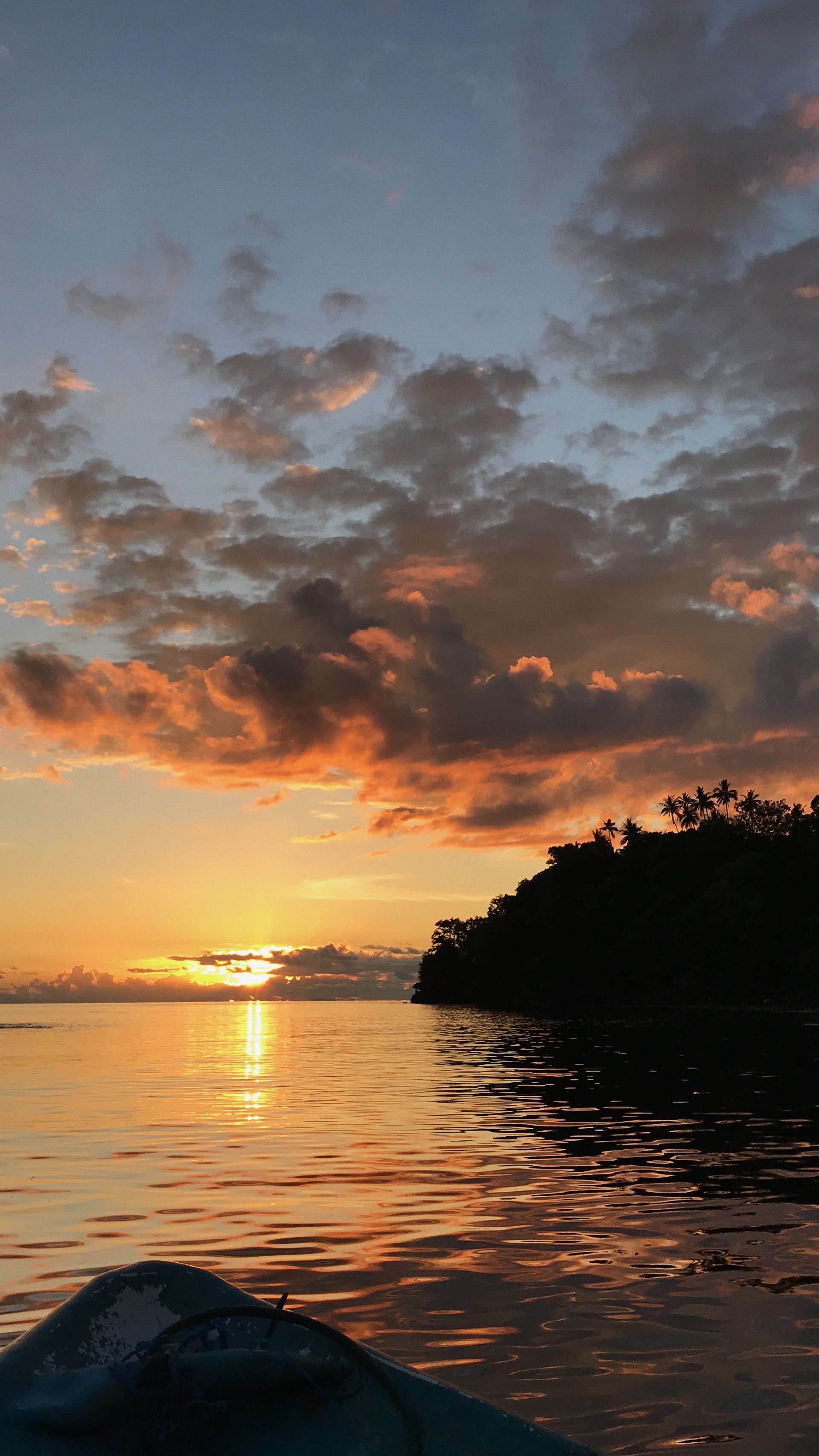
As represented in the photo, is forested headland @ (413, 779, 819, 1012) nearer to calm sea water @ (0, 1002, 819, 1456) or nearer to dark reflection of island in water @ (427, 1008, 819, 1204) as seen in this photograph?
dark reflection of island in water @ (427, 1008, 819, 1204)

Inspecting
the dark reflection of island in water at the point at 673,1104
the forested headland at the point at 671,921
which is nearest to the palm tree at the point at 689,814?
the forested headland at the point at 671,921

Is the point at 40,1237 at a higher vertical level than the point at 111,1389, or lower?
lower

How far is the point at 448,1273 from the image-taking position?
32.4 ft

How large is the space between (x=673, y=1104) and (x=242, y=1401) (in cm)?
2172

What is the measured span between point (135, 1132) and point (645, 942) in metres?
102

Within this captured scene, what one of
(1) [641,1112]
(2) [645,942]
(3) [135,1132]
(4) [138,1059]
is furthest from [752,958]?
(3) [135,1132]

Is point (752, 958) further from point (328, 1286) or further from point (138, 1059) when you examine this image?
point (328, 1286)

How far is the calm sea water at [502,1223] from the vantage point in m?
7.25

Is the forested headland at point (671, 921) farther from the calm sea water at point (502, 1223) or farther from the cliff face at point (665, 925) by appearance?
the calm sea water at point (502, 1223)

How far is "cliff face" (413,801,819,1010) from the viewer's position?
100000mm

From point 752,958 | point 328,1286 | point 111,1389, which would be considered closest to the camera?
point 111,1389

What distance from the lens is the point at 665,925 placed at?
380 feet

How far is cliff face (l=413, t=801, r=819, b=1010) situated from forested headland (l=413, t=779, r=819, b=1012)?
0.47 ft

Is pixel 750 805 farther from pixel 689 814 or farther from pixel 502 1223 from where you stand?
pixel 502 1223
